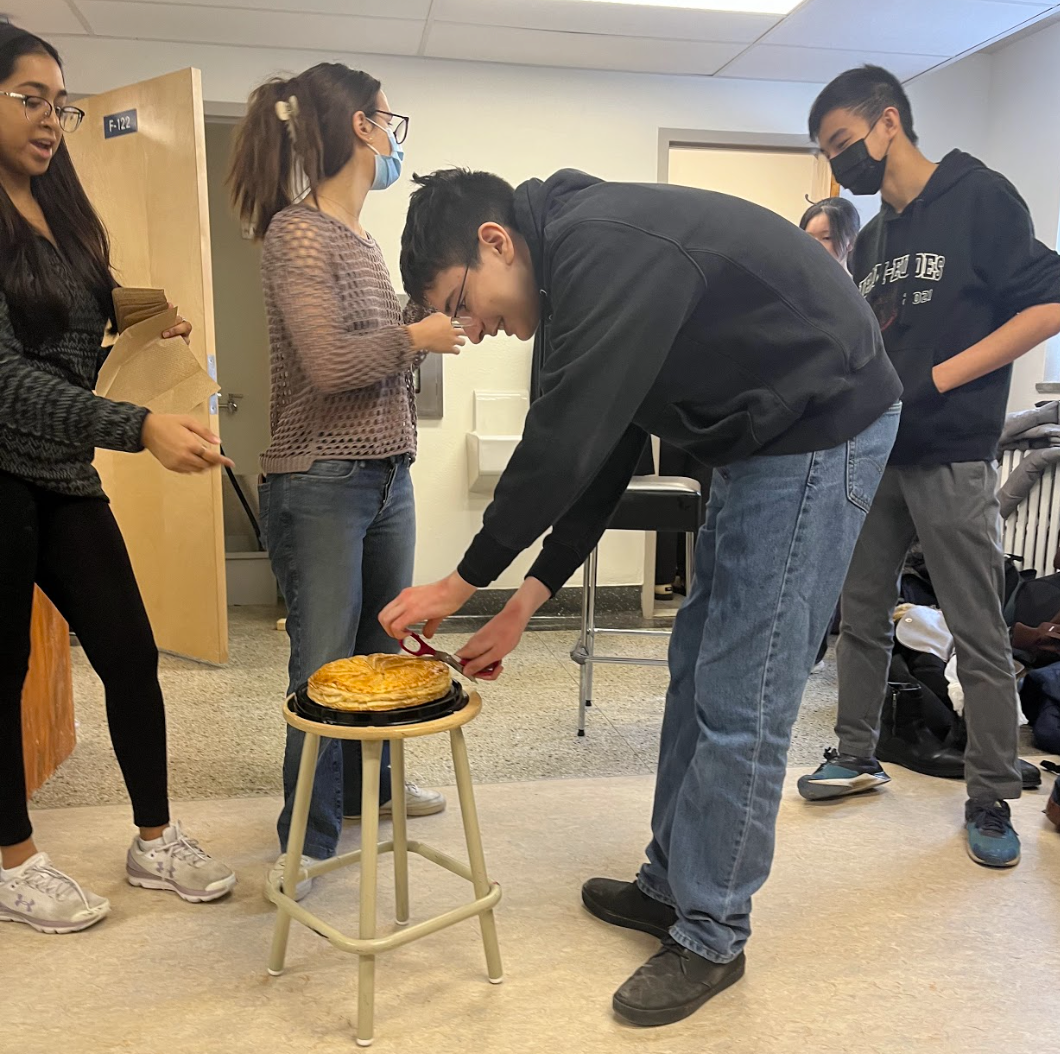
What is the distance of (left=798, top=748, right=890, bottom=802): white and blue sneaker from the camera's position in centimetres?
217

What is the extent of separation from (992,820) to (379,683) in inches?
53.9

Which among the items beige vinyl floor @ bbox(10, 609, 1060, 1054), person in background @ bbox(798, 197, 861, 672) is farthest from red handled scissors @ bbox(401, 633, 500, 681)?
person in background @ bbox(798, 197, 861, 672)

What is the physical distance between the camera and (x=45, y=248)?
1587 millimetres

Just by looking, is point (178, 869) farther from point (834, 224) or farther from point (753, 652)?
point (834, 224)

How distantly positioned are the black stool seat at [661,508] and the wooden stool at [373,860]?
1283 millimetres

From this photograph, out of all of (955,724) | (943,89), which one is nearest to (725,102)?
(943,89)

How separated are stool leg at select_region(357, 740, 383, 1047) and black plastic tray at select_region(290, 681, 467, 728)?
34 mm

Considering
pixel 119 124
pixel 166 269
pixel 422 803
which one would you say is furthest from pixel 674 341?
pixel 119 124

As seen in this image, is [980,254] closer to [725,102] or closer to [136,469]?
[725,102]

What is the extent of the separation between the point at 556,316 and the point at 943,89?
12.5ft

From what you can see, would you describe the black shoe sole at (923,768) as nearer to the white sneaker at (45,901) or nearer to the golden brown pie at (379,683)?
the golden brown pie at (379,683)

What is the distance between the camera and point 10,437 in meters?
1.54

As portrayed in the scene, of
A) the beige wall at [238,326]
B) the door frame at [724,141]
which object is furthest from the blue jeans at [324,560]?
the beige wall at [238,326]

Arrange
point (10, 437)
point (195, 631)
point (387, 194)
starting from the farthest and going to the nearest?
1. point (387, 194)
2. point (195, 631)
3. point (10, 437)
